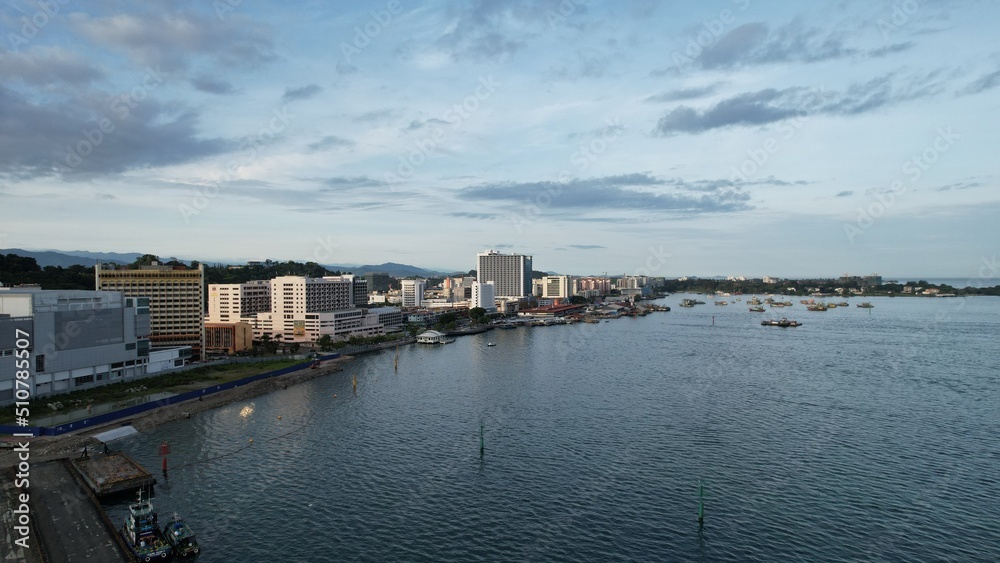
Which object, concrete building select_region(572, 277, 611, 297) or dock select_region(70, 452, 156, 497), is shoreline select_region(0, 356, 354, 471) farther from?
concrete building select_region(572, 277, 611, 297)

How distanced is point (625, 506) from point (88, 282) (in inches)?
1968

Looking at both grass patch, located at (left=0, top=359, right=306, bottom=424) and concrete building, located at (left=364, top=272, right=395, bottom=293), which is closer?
grass patch, located at (left=0, top=359, right=306, bottom=424)

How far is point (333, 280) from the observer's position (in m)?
57.3

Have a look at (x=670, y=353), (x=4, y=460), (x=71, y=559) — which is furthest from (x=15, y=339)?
(x=670, y=353)

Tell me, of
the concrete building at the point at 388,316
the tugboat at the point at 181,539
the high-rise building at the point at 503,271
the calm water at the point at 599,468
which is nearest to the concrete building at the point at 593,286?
the high-rise building at the point at 503,271

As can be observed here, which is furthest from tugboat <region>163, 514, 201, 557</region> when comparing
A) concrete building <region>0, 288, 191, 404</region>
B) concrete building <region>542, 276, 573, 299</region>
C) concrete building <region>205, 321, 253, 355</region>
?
concrete building <region>542, 276, 573, 299</region>

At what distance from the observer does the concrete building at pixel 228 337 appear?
1816 inches

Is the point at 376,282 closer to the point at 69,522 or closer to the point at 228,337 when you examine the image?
the point at 228,337

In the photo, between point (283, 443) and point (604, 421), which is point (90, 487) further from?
point (604, 421)

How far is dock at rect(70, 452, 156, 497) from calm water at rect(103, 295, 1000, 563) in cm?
59

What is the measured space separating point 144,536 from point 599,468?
11.7 metres

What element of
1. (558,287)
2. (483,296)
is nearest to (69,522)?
(483,296)

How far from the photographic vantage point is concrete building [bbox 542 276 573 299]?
127 metres

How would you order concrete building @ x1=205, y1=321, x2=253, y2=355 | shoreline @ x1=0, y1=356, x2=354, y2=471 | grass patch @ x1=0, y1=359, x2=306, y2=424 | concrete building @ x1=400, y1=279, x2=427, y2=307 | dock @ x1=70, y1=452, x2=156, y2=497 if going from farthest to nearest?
concrete building @ x1=400, y1=279, x2=427, y2=307
concrete building @ x1=205, y1=321, x2=253, y2=355
grass patch @ x1=0, y1=359, x2=306, y2=424
shoreline @ x1=0, y1=356, x2=354, y2=471
dock @ x1=70, y1=452, x2=156, y2=497
